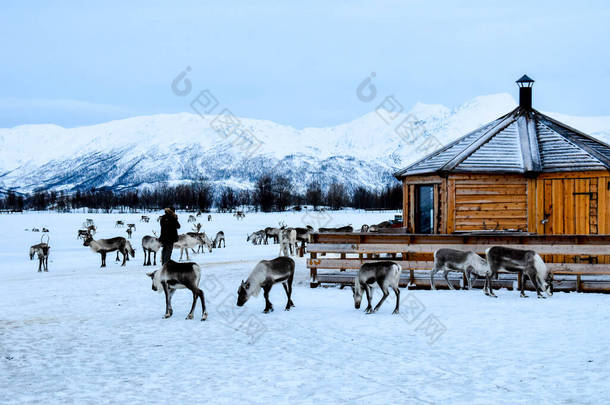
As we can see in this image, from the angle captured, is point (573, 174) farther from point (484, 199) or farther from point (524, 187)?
point (484, 199)

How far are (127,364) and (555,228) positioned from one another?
→ 15546 mm

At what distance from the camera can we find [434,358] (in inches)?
337

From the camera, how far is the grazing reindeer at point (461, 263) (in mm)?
14961

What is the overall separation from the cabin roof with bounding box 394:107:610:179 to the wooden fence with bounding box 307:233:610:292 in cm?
394

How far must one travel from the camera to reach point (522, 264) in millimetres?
14195

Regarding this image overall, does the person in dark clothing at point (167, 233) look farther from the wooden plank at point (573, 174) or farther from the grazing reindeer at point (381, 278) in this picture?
the wooden plank at point (573, 174)

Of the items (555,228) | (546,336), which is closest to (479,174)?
(555,228)

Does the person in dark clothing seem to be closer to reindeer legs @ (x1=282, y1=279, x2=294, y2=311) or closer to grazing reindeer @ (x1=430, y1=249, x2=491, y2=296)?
reindeer legs @ (x1=282, y1=279, x2=294, y2=311)

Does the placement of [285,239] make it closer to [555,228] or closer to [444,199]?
[444,199]

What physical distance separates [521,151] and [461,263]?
24.7 ft

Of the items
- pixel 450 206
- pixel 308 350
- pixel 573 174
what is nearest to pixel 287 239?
pixel 450 206

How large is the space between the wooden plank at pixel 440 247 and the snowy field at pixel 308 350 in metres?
1.19

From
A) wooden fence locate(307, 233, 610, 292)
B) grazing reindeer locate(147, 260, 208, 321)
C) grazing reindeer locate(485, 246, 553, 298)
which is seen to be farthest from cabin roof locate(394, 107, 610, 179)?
grazing reindeer locate(147, 260, 208, 321)

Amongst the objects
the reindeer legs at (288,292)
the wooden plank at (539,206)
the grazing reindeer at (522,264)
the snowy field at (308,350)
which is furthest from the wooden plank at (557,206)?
the reindeer legs at (288,292)
